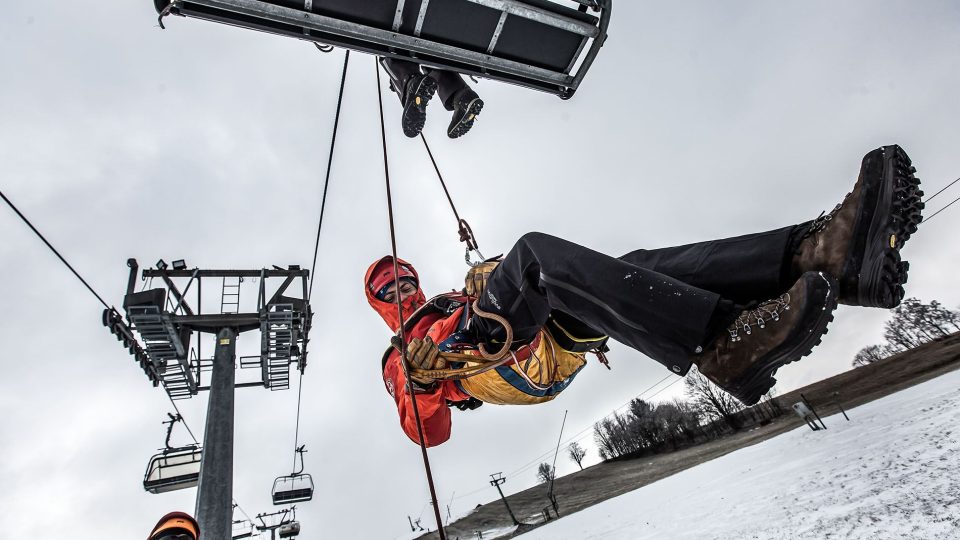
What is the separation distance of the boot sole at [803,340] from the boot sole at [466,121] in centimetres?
399

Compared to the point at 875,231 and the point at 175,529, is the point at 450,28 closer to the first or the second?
the point at 875,231

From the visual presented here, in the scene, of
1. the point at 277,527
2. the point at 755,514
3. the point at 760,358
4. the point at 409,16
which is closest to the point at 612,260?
the point at 760,358

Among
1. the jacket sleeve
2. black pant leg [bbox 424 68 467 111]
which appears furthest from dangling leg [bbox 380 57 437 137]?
the jacket sleeve

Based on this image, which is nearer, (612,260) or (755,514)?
(612,260)

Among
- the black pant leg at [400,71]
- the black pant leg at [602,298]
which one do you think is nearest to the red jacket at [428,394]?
the black pant leg at [602,298]

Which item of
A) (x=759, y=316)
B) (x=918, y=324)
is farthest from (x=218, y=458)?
(x=918, y=324)

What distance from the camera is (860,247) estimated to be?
1.75 meters

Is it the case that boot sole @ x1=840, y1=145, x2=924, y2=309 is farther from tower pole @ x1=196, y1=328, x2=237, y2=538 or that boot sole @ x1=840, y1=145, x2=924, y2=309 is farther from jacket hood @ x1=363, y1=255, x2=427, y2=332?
tower pole @ x1=196, y1=328, x2=237, y2=538

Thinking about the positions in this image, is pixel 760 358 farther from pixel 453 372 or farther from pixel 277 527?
pixel 277 527

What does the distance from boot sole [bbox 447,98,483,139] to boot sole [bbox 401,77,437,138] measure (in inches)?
13.6

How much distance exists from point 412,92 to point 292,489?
50.0 feet

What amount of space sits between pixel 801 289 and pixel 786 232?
1.92ft

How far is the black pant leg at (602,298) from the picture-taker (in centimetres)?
182

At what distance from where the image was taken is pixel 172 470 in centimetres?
1197
